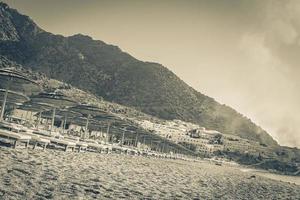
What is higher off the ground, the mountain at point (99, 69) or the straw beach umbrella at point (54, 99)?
the mountain at point (99, 69)

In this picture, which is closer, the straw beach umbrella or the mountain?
the straw beach umbrella

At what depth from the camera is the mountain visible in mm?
146625

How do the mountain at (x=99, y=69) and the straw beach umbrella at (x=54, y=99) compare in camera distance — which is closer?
the straw beach umbrella at (x=54, y=99)

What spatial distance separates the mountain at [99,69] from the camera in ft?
481

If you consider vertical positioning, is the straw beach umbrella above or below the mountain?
below

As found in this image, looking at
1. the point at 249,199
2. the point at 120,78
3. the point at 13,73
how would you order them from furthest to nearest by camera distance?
the point at 120,78 → the point at 13,73 → the point at 249,199

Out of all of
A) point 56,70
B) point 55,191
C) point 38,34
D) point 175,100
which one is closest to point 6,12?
point 38,34

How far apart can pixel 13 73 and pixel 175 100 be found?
171706 millimetres

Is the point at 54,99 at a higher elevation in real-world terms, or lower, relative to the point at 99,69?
lower

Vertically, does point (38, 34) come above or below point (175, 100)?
above

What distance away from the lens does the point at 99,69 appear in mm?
176500

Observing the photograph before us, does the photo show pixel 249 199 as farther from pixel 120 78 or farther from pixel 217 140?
pixel 120 78

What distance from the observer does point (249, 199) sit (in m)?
12.4

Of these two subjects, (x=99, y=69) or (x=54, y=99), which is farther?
(x=99, y=69)
